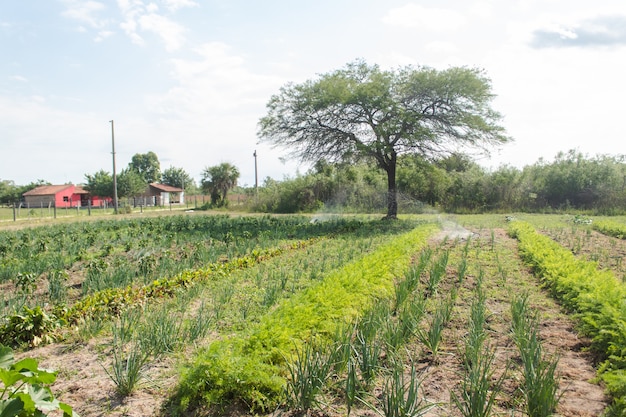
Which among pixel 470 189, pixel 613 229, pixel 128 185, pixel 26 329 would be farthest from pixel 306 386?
pixel 128 185

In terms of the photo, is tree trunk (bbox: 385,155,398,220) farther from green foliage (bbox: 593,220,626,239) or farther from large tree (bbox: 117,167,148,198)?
large tree (bbox: 117,167,148,198)

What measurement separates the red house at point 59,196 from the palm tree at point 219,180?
19853 millimetres

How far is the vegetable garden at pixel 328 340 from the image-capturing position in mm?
3104

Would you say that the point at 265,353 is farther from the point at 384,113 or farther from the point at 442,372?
the point at 384,113

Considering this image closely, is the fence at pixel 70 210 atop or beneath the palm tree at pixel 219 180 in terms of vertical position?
beneath

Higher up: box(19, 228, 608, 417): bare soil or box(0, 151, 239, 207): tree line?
box(0, 151, 239, 207): tree line

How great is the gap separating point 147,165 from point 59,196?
24155 millimetres

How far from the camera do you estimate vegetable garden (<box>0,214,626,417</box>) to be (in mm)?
3104

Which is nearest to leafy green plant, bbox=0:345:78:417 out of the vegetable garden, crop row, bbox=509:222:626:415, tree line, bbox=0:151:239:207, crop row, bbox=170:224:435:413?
the vegetable garden

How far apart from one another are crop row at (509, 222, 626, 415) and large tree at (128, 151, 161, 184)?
78878 millimetres

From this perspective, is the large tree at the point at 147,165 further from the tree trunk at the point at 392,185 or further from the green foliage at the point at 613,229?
the green foliage at the point at 613,229

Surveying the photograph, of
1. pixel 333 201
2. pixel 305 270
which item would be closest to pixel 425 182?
pixel 333 201

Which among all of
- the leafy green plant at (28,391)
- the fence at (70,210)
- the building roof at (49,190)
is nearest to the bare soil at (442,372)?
the leafy green plant at (28,391)

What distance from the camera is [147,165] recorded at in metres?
79.4
